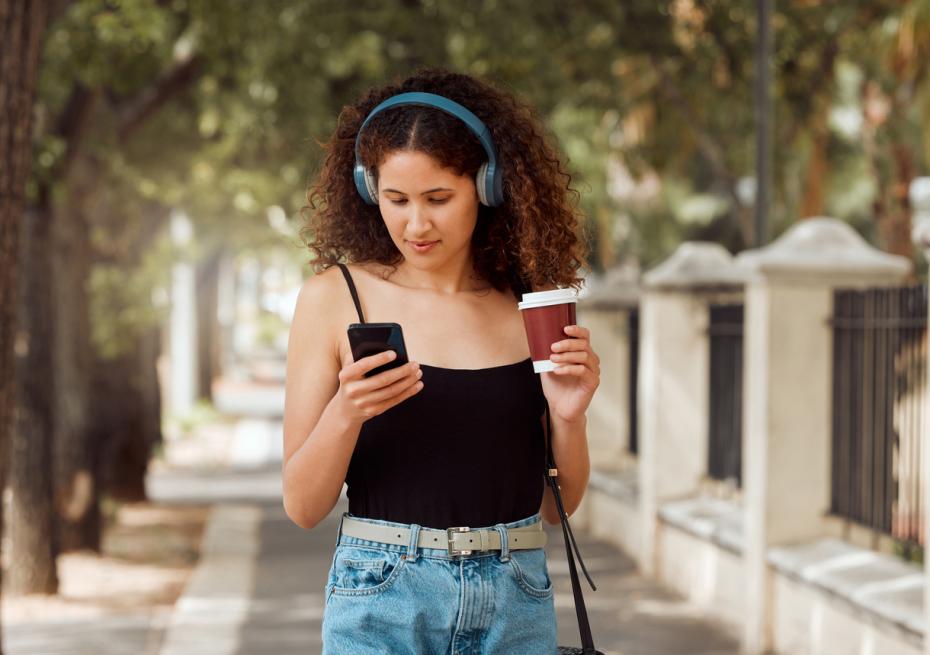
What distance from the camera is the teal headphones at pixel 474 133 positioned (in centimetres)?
254

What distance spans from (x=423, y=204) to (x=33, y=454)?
289 inches

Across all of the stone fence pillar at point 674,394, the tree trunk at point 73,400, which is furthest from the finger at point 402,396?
the tree trunk at point 73,400


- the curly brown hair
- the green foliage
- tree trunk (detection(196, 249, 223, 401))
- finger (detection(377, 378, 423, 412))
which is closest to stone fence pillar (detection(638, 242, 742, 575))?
the green foliage

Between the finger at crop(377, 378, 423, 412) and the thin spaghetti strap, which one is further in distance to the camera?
the thin spaghetti strap

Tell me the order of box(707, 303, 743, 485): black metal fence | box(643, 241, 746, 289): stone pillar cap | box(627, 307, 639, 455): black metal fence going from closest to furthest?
box(707, 303, 743, 485): black metal fence → box(643, 241, 746, 289): stone pillar cap → box(627, 307, 639, 455): black metal fence

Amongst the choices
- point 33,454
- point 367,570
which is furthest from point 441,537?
point 33,454

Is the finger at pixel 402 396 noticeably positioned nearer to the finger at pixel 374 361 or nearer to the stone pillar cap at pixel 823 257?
the finger at pixel 374 361

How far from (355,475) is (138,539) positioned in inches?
422

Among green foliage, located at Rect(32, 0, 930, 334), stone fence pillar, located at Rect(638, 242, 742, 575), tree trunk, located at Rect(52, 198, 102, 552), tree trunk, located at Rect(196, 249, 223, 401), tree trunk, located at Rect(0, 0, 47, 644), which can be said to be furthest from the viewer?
tree trunk, located at Rect(196, 249, 223, 401)

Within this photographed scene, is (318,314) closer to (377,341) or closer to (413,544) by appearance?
(377,341)

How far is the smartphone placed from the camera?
2227 mm

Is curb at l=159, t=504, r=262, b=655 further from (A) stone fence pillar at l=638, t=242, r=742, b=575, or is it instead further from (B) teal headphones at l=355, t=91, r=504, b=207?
(B) teal headphones at l=355, t=91, r=504, b=207

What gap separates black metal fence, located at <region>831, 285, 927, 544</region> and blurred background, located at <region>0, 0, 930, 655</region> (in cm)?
2

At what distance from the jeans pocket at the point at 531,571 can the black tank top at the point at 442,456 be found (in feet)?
0.25
